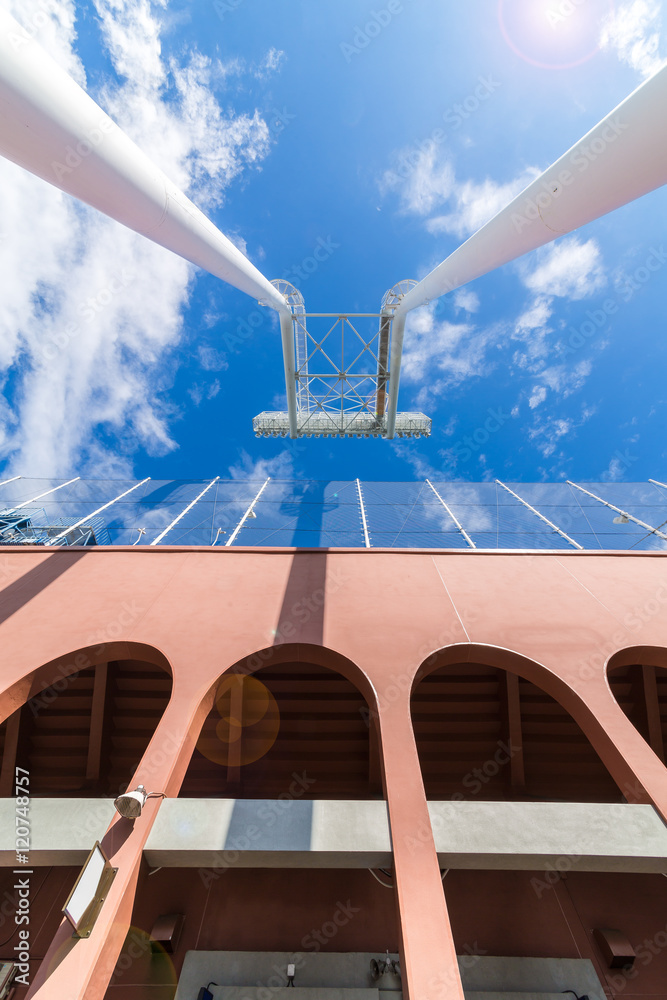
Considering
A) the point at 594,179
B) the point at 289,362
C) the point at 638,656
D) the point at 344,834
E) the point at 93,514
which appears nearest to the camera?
the point at 594,179

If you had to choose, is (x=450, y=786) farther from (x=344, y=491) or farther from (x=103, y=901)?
(x=344, y=491)

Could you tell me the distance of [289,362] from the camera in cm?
1664

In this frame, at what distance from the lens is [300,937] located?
22.7ft

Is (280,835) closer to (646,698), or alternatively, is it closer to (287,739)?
(287,739)

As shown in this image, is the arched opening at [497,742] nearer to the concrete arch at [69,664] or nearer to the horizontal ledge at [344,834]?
the horizontal ledge at [344,834]

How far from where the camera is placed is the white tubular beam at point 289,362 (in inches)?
616

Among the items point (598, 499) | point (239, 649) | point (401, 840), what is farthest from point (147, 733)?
point (598, 499)

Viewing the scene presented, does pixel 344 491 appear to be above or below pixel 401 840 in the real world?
above

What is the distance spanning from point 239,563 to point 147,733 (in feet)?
14.0

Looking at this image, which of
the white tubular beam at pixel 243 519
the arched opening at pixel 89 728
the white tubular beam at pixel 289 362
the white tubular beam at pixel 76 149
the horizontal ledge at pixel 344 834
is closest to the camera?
the white tubular beam at pixel 76 149

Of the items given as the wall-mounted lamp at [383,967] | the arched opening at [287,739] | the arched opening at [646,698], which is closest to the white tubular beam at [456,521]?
the arched opening at [646,698]

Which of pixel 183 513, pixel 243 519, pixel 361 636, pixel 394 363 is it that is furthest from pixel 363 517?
pixel 361 636

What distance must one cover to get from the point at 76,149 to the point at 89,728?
1059 cm

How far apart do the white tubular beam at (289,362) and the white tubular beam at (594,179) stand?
10352 mm
